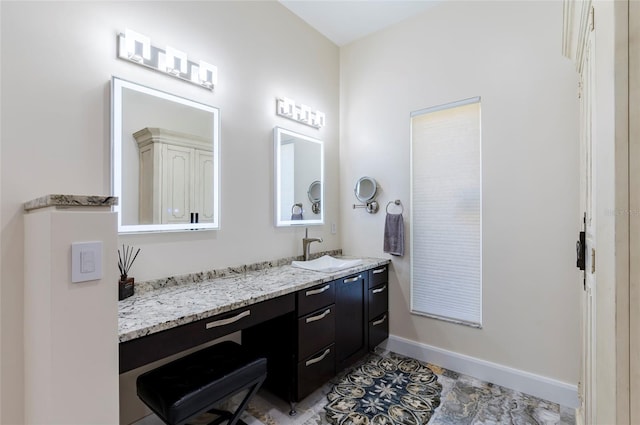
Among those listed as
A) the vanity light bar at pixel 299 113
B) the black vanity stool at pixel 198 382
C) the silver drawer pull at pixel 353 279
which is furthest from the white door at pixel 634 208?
the vanity light bar at pixel 299 113

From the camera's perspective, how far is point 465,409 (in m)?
1.95

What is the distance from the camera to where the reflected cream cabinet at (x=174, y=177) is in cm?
170

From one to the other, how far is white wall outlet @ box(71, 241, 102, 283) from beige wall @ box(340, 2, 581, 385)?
2.33m

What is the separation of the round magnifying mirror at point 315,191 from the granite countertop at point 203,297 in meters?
0.80

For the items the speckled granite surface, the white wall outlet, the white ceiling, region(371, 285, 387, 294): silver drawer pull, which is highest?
the white ceiling

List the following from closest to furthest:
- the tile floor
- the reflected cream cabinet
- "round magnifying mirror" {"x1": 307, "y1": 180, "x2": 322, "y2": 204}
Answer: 1. the reflected cream cabinet
2. the tile floor
3. "round magnifying mirror" {"x1": 307, "y1": 180, "x2": 322, "y2": 204}

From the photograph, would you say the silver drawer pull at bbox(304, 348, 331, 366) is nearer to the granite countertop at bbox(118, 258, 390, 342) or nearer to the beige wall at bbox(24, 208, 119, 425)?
the granite countertop at bbox(118, 258, 390, 342)

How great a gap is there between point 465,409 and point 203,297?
183cm

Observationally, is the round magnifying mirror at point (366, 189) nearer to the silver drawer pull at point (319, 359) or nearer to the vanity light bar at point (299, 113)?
the vanity light bar at point (299, 113)

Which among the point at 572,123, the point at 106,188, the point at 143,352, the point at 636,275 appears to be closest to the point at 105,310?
the point at 143,352

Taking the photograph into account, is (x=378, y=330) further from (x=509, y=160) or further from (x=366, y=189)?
(x=509, y=160)

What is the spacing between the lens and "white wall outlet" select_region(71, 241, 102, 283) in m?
0.90

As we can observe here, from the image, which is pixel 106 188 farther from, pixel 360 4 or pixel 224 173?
pixel 360 4

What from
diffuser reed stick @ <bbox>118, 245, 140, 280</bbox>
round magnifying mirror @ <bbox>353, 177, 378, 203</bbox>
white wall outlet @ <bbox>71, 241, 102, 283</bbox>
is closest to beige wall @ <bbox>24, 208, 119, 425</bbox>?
white wall outlet @ <bbox>71, 241, 102, 283</bbox>
